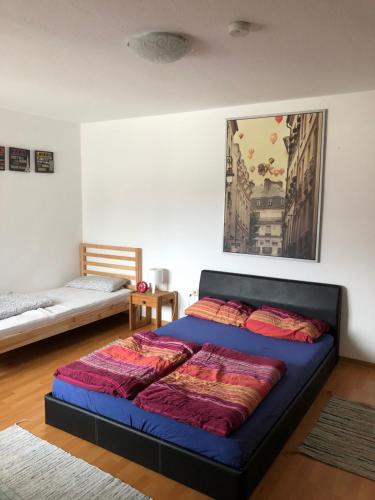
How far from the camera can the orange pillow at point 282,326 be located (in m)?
3.29

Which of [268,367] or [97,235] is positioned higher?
[97,235]

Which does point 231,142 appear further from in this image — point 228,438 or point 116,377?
point 228,438

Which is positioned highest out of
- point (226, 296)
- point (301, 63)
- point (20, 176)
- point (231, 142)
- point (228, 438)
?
point (301, 63)

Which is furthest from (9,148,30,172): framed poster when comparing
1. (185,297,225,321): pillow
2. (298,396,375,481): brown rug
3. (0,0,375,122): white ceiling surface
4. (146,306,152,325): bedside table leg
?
(298,396,375,481): brown rug

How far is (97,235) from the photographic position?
5.08 metres

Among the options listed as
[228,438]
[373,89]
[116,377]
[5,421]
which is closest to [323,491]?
[228,438]

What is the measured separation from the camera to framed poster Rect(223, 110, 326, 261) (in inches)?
142

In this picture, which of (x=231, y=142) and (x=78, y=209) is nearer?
(x=231, y=142)

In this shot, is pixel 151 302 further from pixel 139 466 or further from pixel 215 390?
pixel 139 466

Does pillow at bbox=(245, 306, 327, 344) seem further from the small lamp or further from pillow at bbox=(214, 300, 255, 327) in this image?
the small lamp

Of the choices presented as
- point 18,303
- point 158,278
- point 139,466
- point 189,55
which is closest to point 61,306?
point 18,303

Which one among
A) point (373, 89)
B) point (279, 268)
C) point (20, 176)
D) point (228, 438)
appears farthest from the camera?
point (20, 176)

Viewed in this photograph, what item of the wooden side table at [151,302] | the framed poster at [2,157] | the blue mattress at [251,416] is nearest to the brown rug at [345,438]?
the blue mattress at [251,416]

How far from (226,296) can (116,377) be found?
1.79m
